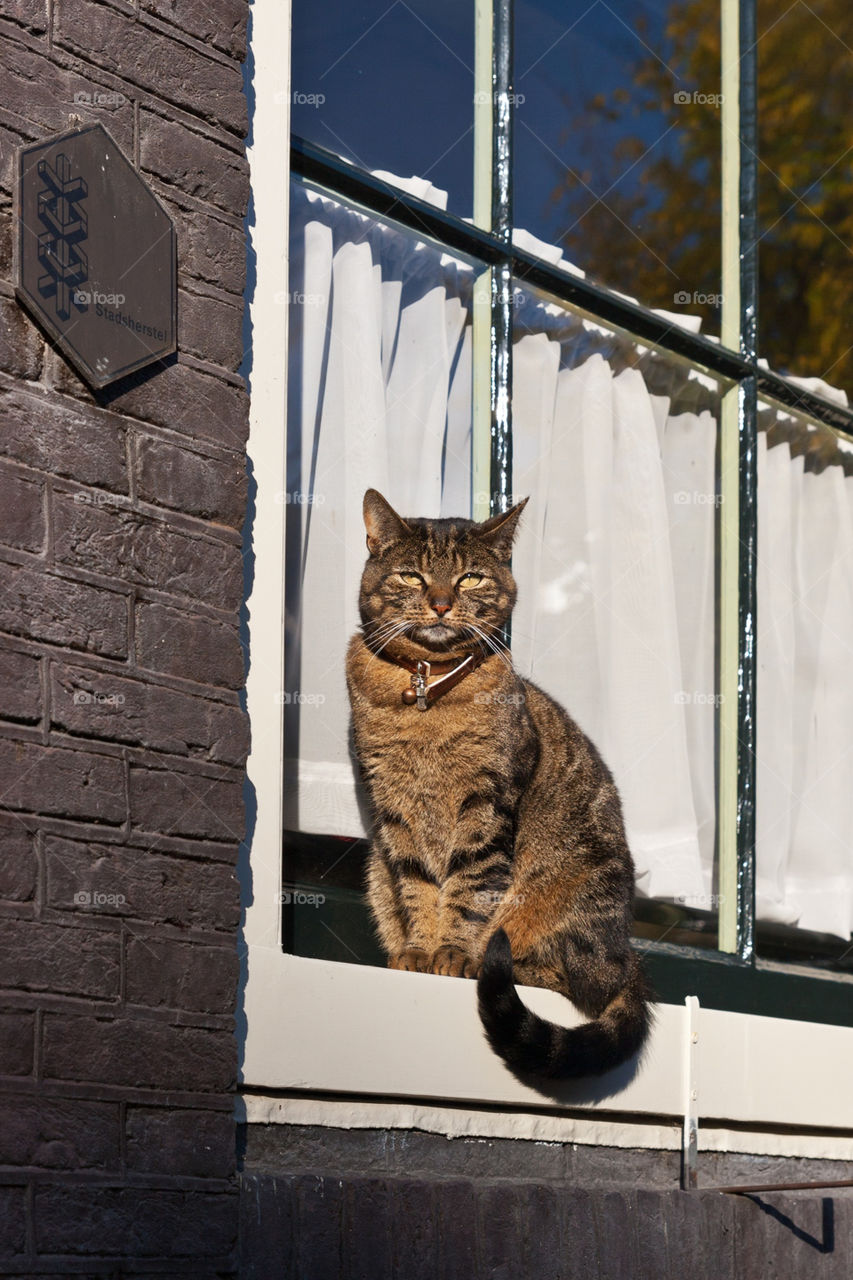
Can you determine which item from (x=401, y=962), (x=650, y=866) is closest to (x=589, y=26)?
(x=650, y=866)

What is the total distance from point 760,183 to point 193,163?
2542 mm

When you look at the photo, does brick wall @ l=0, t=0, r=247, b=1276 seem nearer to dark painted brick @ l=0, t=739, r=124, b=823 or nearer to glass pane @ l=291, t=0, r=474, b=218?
dark painted brick @ l=0, t=739, r=124, b=823

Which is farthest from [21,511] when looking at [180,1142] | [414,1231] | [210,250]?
[414,1231]

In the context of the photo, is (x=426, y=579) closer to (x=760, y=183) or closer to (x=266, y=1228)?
(x=266, y=1228)

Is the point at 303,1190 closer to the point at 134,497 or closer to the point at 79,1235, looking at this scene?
the point at 79,1235

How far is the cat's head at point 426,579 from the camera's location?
3.55 m

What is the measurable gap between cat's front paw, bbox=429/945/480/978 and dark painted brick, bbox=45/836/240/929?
26.6 inches

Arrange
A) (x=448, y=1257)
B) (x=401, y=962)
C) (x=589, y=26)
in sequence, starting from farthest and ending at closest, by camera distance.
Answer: (x=589, y=26) < (x=401, y=962) < (x=448, y=1257)

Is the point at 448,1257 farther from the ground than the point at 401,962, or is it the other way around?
the point at 401,962

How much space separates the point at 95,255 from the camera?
2.63 meters

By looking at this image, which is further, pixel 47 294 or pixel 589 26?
pixel 589 26

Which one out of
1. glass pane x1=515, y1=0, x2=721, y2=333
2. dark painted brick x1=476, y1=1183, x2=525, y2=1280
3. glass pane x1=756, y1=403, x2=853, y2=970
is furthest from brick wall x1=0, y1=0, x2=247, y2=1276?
glass pane x1=756, y1=403, x2=853, y2=970

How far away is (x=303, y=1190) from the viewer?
2787mm

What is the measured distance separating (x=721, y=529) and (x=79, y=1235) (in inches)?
113
